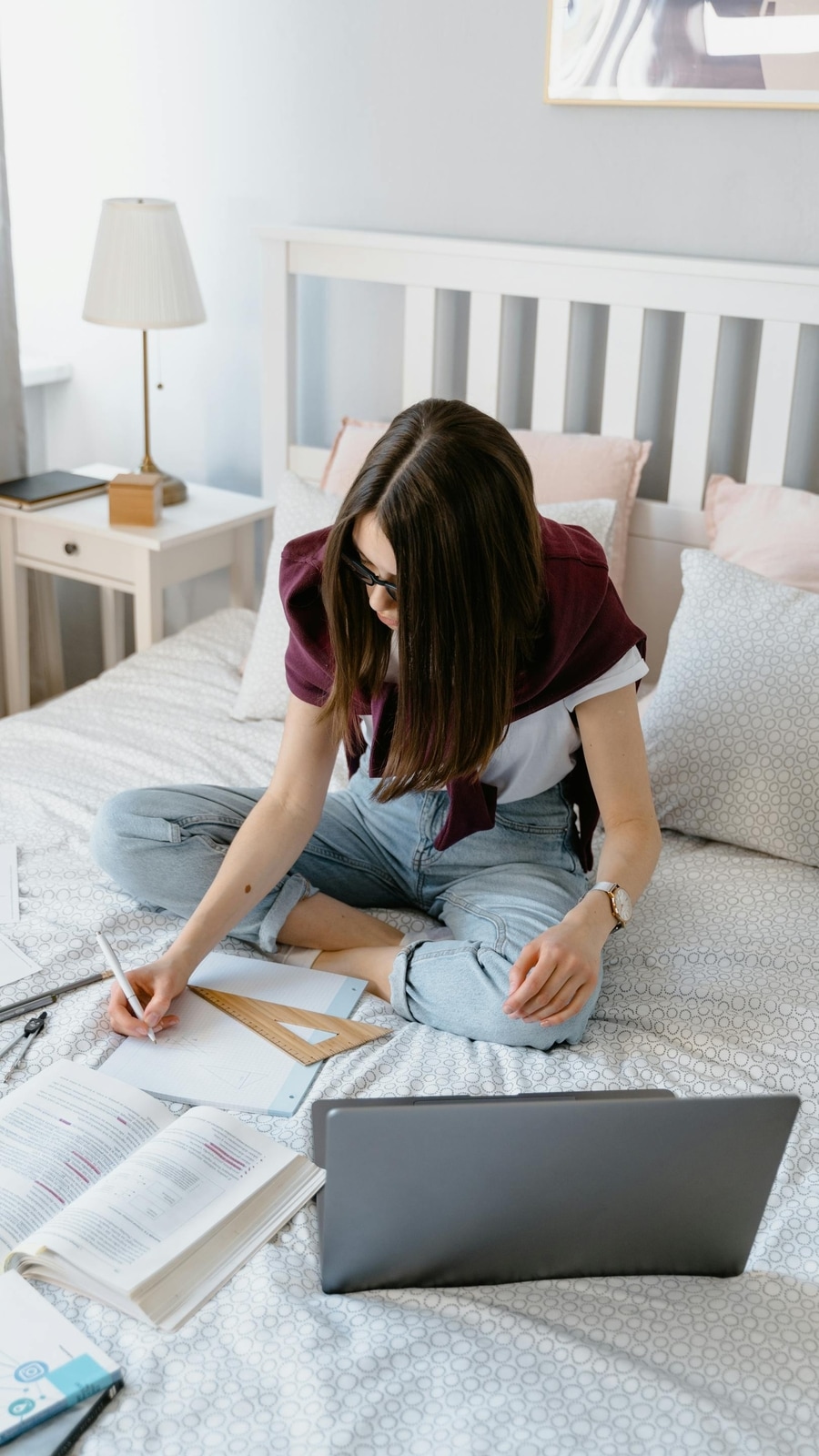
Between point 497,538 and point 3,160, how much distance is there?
1.62 metres

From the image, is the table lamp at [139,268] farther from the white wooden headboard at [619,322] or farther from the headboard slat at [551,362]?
the headboard slat at [551,362]

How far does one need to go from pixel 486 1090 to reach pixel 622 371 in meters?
1.24

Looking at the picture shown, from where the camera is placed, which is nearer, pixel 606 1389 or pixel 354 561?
pixel 606 1389

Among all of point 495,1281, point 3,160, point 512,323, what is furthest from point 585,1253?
point 3,160

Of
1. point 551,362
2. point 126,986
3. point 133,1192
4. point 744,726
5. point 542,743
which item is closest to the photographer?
point 133,1192

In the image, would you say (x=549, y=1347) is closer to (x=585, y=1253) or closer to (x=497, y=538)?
(x=585, y=1253)

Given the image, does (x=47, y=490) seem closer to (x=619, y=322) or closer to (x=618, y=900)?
(x=619, y=322)

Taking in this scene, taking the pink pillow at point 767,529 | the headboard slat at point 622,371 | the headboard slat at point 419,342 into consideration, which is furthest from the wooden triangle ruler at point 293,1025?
the headboard slat at point 419,342

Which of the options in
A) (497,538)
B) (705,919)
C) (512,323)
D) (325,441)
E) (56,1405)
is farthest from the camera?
(325,441)

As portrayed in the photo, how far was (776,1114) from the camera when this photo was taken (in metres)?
0.84

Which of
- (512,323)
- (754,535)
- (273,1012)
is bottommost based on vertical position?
(273,1012)

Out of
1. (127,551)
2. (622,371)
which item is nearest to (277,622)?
(127,551)

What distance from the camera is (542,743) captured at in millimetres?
1334

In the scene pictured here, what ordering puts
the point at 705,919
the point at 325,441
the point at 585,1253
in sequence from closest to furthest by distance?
the point at 585,1253 < the point at 705,919 < the point at 325,441
